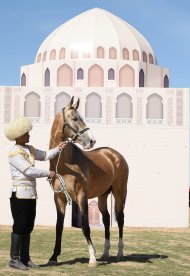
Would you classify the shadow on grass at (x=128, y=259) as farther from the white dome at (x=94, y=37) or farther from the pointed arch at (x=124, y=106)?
the white dome at (x=94, y=37)

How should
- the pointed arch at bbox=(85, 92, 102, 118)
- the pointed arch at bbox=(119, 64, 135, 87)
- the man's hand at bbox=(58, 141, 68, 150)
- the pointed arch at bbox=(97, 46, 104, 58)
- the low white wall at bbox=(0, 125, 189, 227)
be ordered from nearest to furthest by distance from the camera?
the man's hand at bbox=(58, 141, 68, 150) < the low white wall at bbox=(0, 125, 189, 227) < the pointed arch at bbox=(85, 92, 102, 118) < the pointed arch at bbox=(119, 64, 135, 87) < the pointed arch at bbox=(97, 46, 104, 58)

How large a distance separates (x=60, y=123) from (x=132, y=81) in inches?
819

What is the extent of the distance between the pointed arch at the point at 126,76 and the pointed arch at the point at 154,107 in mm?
2409

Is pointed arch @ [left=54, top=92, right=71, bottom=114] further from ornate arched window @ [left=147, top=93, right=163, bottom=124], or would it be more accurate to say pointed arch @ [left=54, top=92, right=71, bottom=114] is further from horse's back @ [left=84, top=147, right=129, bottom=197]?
horse's back @ [left=84, top=147, right=129, bottom=197]

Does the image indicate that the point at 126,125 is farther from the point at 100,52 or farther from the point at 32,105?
the point at 100,52

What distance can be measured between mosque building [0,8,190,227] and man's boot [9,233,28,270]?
673 inches

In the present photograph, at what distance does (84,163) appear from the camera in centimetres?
887

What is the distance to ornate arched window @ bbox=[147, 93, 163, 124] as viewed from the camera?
2650cm

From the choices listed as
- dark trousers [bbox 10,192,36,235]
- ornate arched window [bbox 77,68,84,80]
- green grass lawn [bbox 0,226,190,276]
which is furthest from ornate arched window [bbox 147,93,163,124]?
dark trousers [bbox 10,192,36,235]

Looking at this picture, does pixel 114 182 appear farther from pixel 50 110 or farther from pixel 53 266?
pixel 50 110

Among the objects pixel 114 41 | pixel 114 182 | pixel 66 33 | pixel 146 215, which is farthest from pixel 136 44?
pixel 114 182

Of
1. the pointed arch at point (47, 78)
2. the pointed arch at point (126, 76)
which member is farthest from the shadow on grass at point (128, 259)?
the pointed arch at point (47, 78)

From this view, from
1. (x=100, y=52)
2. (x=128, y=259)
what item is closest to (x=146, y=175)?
(x=100, y=52)

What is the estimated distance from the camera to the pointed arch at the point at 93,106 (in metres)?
26.4
